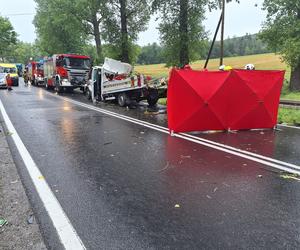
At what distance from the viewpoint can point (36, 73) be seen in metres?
38.1

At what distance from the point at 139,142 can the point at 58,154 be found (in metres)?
2.07

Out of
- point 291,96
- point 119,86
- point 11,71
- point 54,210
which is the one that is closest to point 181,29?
point 119,86

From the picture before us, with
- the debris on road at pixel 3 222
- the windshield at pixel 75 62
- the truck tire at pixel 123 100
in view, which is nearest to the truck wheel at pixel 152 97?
the truck tire at pixel 123 100

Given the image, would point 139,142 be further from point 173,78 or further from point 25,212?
point 25,212

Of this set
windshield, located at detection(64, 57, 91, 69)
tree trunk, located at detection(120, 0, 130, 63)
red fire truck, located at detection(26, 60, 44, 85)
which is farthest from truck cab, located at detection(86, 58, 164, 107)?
red fire truck, located at detection(26, 60, 44, 85)

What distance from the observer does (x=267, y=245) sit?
3.69 meters

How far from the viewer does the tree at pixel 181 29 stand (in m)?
22.0

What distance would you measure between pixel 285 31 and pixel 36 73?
24714mm

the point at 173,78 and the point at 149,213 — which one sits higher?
the point at 173,78

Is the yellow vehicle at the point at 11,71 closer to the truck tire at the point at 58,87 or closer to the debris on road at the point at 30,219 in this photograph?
the truck tire at the point at 58,87

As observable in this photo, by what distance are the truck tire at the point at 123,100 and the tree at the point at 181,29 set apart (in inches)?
210

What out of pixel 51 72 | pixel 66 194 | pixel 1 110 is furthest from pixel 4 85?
pixel 66 194

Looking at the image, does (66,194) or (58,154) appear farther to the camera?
(58,154)

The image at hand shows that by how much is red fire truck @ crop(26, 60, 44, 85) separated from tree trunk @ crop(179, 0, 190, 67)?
17.1 metres
